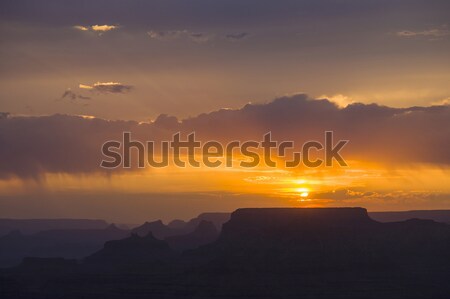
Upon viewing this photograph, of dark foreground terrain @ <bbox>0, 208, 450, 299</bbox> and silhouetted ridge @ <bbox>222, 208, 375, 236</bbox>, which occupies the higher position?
silhouetted ridge @ <bbox>222, 208, 375, 236</bbox>

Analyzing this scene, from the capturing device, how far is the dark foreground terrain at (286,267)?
439 ft

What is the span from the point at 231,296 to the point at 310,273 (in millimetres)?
12242

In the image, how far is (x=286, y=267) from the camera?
140 metres

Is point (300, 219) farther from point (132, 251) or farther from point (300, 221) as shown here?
point (132, 251)

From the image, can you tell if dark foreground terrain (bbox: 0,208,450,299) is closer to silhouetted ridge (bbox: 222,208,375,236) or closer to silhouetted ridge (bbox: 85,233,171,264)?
silhouetted ridge (bbox: 222,208,375,236)

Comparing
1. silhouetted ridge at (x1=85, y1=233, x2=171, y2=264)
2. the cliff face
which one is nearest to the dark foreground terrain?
the cliff face

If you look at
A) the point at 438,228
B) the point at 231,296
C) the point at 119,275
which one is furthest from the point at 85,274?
the point at 438,228

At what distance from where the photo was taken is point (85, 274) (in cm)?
14700

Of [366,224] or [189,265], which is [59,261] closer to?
[189,265]

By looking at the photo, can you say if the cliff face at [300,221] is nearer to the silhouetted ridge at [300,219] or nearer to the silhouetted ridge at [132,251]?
the silhouetted ridge at [300,219]

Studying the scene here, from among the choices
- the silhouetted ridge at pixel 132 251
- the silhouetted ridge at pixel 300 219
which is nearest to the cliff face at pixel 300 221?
the silhouetted ridge at pixel 300 219

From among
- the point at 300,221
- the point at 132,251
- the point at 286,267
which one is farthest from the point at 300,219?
the point at 132,251

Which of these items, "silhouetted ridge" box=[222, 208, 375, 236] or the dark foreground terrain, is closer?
the dark foreground terrain

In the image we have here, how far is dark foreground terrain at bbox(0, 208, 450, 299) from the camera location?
5271 inches
